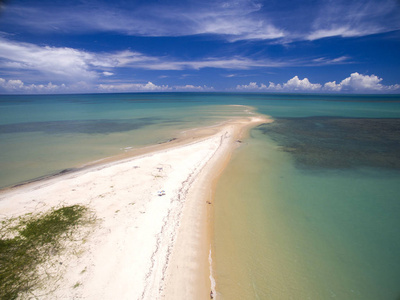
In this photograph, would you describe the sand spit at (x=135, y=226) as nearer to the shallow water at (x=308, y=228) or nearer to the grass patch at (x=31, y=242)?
the grass patch at (x=31, y=242)

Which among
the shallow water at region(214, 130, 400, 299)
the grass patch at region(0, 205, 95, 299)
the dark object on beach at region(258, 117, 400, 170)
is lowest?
the shallow water at region(214, 130, 400, 299)

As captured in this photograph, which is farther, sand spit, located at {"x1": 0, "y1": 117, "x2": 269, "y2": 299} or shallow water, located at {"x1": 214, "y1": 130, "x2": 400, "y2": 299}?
shallow water, located at {"x1": 214, "y1": 130, "x2": 400, "y2": 299}

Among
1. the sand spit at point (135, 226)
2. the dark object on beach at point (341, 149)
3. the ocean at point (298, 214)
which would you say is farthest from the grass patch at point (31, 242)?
the dark object on beach at point (341, 149)

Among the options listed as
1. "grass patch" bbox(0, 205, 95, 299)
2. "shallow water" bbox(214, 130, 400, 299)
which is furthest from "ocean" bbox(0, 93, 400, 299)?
"grass patch" bbox(0, 205, 95, 299)

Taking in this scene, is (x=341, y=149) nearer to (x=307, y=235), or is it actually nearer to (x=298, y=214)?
(x=298, y=214)

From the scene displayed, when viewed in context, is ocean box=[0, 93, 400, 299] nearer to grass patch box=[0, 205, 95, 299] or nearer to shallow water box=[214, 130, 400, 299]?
shallow water box=[214, 130, 400, 299]

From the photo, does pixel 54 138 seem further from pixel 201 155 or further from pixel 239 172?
pixel 239 172
